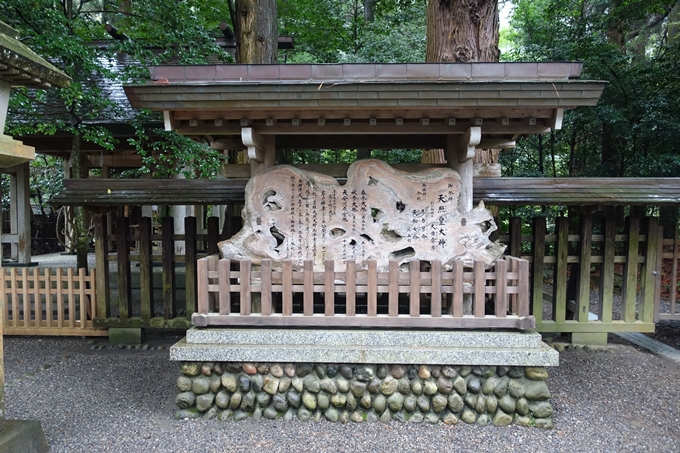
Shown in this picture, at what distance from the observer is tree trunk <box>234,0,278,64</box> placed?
25.0ft

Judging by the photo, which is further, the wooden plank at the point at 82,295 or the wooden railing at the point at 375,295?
the wooden plank at the point at 82,295

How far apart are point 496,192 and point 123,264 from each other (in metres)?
5.37

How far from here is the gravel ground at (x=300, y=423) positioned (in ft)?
11.2

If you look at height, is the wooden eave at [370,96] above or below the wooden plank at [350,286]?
above

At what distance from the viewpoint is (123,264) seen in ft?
19.0

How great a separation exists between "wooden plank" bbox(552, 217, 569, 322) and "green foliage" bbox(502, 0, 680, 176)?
586 centimetres

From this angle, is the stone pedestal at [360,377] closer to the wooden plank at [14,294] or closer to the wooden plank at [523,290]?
the wooden plank at [523,290]

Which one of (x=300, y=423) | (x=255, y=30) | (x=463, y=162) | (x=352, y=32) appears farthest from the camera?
(x=352, y=32)

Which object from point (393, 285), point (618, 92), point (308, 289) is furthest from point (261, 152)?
point (618, 92)

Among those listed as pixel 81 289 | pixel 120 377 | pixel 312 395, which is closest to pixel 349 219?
pixel 312 395

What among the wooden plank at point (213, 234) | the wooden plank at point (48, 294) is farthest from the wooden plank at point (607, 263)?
the wooden plank at point (48, 294)

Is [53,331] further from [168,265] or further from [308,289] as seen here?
[308,289]

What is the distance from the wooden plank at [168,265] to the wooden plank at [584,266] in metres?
5.85

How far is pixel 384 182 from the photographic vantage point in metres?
4.27
